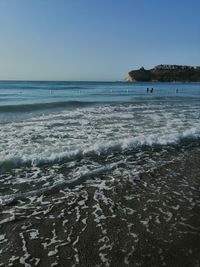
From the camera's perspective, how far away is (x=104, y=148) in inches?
454

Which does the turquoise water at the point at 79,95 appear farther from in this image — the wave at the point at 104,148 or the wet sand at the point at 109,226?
the wet sand at the point at 109,226

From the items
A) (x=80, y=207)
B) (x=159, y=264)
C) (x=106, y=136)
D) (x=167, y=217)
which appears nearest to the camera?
(x=159, y=264)

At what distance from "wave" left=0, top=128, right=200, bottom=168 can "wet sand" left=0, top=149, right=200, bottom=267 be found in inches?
93.6

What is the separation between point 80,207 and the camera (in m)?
6.69

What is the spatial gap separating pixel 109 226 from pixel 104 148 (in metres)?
5.78

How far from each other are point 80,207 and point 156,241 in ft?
6.22

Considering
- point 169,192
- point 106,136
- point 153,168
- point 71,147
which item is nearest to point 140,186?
point 169,192

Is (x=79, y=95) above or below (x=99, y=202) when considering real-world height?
below

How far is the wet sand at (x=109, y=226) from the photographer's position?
4.88m

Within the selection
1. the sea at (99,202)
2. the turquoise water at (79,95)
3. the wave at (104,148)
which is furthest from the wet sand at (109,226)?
the turquoise water at (79,95)

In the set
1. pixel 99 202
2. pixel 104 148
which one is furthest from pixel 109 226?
pixel 104 148

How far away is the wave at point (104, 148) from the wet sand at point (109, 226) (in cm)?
238

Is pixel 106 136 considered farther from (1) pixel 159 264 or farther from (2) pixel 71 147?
(1) pixel 159 264

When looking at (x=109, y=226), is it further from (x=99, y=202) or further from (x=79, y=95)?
(x=79, y=95)
